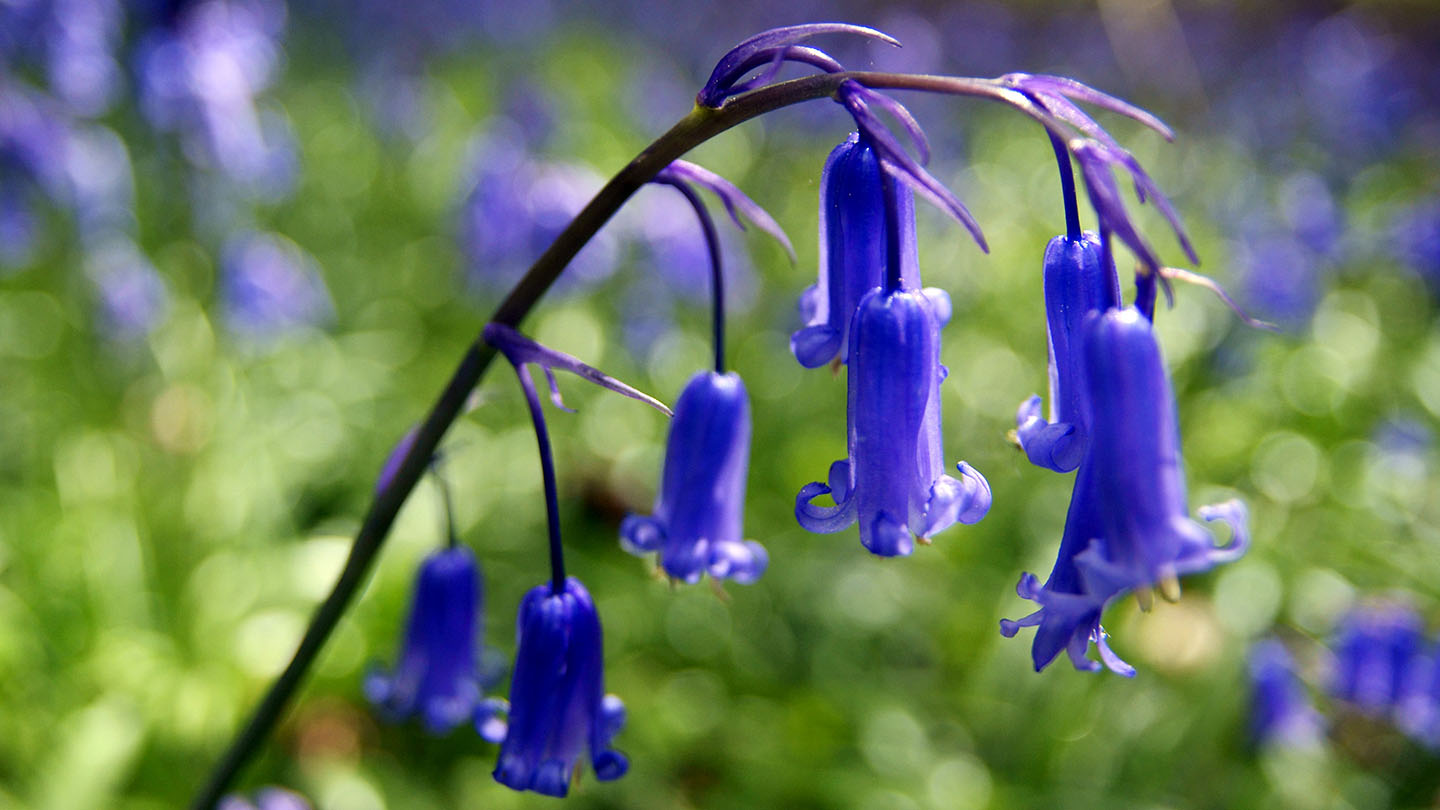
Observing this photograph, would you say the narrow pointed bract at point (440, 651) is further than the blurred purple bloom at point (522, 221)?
No

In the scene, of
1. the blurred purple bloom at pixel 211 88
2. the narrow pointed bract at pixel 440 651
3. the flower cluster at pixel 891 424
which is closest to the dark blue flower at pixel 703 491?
the flower cluster at pixel 891 424

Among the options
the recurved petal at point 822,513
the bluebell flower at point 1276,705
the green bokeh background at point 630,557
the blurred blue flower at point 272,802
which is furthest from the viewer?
the bluebell flower at point 1276,705

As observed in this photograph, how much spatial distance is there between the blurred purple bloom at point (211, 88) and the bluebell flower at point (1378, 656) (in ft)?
15.9

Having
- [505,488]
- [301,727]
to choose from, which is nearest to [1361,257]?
[505,488]

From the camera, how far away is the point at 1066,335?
113 cm

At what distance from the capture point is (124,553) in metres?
3.10

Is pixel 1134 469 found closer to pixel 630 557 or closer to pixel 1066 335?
pixel 1066 335

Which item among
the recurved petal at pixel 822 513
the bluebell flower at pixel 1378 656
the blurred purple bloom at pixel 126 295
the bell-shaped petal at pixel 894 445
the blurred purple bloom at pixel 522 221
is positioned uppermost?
the blurred purple bloom at pixel 522 221

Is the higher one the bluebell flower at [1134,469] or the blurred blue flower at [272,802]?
the bluebell flower at [1134,469]

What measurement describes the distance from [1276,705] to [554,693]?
99.4 inches

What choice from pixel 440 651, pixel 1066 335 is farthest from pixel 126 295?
pixel 1066 335

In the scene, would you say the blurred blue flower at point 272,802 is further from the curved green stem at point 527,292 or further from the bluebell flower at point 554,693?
the bluebell flower at point 554,693

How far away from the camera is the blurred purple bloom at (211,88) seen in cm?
440

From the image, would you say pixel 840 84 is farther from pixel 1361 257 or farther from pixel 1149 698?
pixel 1361 257
